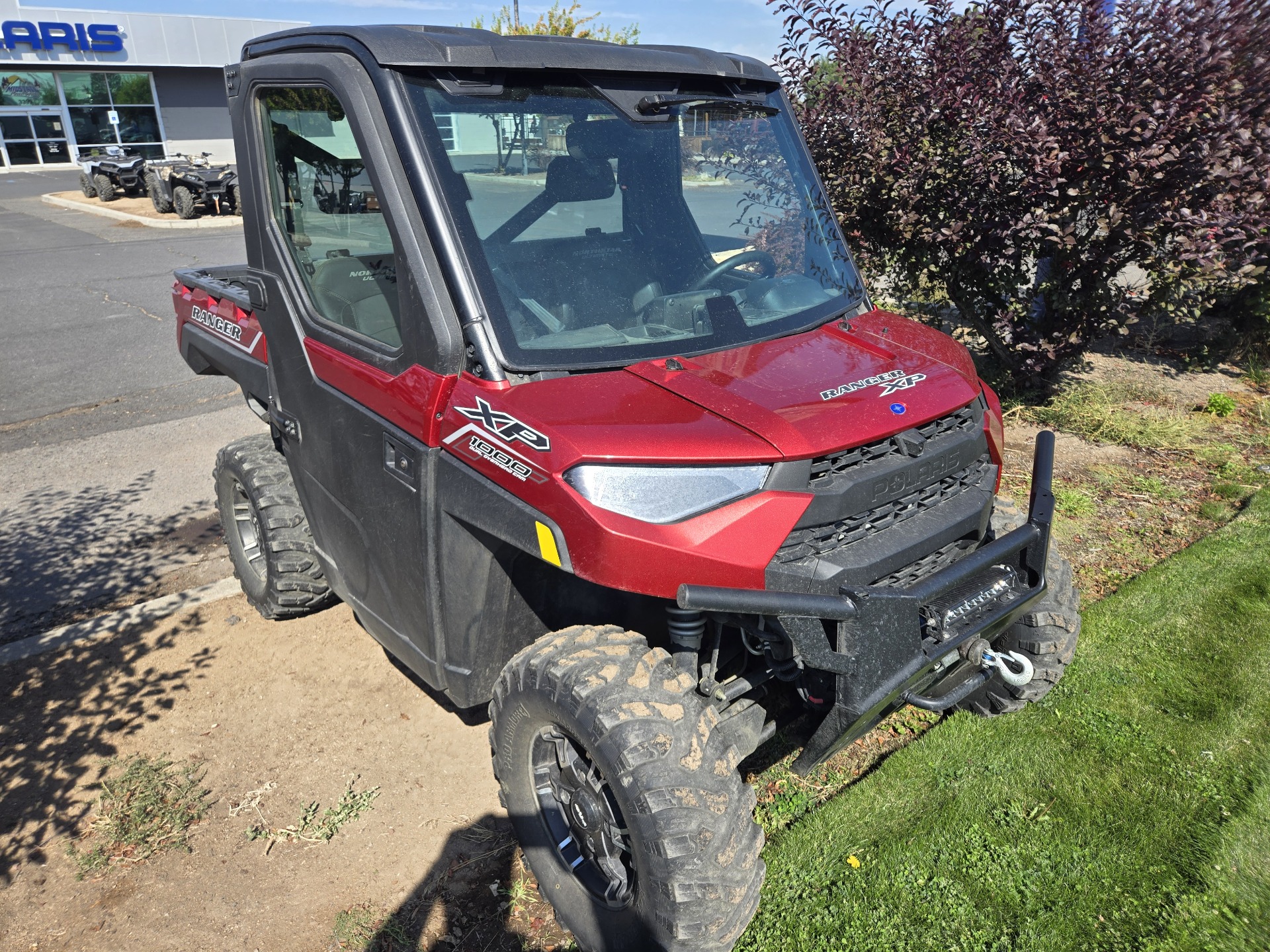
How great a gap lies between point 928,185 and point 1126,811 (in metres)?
4.36

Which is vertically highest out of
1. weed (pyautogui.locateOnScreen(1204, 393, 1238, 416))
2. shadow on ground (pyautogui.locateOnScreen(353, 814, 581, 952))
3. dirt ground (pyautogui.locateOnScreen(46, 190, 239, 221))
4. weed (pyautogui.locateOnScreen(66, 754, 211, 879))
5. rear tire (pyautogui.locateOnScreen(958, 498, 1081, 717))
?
rear tire (pyautogui.locateOnScreen(958, 498, 1081, 717))

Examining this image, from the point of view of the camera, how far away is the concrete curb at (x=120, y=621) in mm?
3979

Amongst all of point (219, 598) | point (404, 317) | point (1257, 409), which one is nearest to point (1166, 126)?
point (1257, 409)

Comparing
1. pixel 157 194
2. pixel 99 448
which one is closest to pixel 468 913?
pixel 99 448

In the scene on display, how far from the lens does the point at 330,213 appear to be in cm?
301

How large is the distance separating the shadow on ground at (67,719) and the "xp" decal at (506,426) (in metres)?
2.12

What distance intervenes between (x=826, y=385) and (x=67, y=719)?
3.24 metres

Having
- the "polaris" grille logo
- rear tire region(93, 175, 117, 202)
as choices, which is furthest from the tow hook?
rear tire region(93, 175, 117, 202)

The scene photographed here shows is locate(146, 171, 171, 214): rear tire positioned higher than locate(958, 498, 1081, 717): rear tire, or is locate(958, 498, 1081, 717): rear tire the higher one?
locate(958, 498, 1081, 717): rear tire

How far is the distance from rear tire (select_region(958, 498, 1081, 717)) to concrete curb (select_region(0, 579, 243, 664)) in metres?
3.59

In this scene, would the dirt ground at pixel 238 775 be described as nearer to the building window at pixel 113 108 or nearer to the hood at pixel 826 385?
the hood at pixel 826 385

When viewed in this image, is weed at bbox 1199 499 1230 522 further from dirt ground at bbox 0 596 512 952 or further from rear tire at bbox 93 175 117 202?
rear tire at bbox 93 175 117 202

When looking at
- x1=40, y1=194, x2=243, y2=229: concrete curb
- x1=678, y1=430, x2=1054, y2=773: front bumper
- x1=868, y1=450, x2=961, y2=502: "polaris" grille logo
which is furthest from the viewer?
x1=40, y1=194, x2=243, y2=229: concrete curb

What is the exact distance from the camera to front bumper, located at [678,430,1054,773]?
7.05 feet
